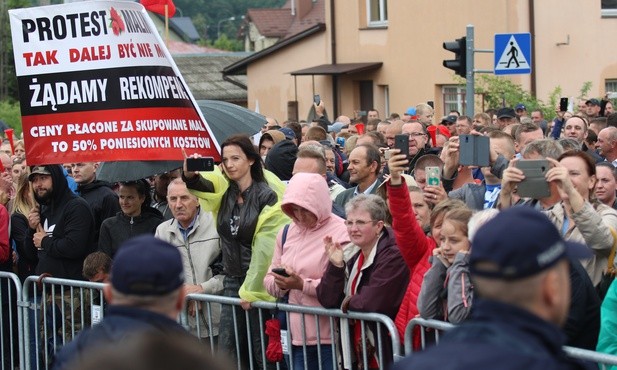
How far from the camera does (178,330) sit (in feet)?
12.0

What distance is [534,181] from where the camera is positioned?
594 cm

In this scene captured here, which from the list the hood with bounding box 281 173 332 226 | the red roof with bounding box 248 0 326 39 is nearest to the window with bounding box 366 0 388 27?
the hood with bounding box 281 173 332 226

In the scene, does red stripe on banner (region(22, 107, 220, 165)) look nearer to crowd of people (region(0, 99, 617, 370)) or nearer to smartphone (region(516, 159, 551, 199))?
crowd of people (region(0, 99, 617, 370))

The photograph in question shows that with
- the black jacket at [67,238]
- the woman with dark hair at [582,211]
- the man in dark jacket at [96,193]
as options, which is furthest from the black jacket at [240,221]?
the woman with dark hair at [582,211]

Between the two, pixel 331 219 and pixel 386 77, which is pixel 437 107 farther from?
pixel 331 219

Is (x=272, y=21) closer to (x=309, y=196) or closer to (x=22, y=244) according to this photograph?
(x=22, y=244)

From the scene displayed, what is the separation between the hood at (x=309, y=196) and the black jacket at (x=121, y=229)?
1984 mm

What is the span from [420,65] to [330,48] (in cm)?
407

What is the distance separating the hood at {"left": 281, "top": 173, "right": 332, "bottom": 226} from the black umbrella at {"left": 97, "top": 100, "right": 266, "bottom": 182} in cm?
191

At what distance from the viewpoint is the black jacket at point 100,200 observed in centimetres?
997

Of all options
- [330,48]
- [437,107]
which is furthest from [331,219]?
[330,48]

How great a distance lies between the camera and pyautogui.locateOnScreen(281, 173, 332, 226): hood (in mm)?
7320

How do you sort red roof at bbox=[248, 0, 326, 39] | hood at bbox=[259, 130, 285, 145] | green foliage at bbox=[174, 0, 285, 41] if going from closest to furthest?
hood at bbox=[259, 130, 285, 145], red roof at bbox=[248, 0, 326, 39], green foliage at bbox=[174, 0, 285, 41]

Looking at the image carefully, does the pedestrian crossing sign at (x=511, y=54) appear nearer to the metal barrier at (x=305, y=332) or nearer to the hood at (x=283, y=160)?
the hood at (x=283, y=160)
